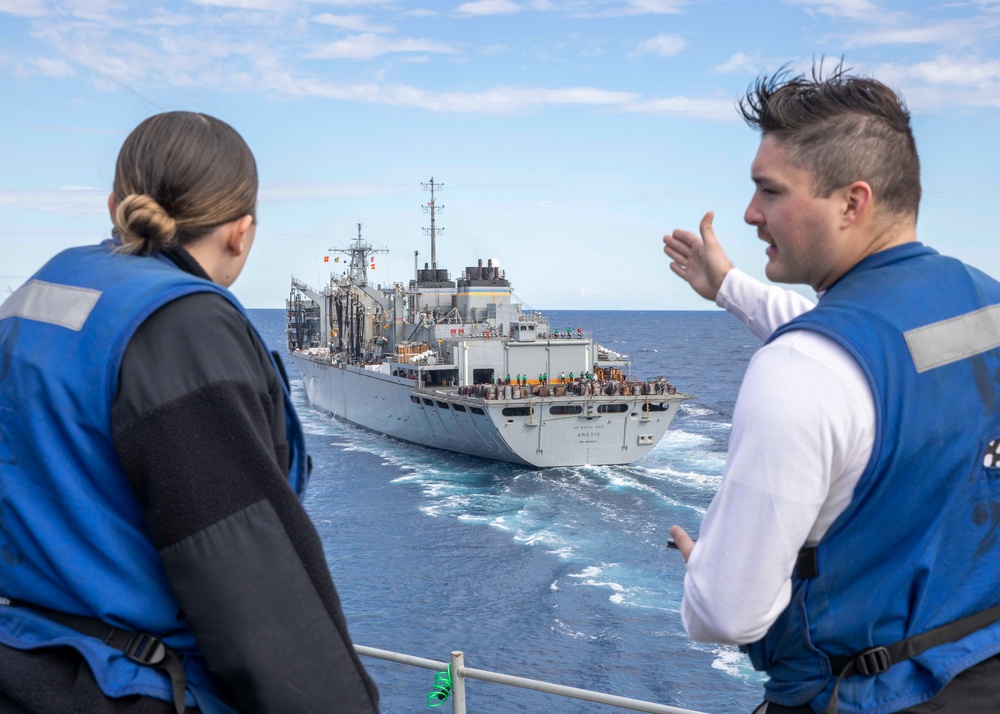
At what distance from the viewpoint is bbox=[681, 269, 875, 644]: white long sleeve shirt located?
166 cm

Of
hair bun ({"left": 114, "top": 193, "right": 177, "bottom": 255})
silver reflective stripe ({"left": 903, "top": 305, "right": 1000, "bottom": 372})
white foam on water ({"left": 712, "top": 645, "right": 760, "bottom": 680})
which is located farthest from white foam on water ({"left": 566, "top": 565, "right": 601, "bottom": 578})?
hair bun ({"left": 114, "top": 193, "right": 177, "bottom": 255})

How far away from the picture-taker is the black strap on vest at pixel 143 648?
1.68 metres

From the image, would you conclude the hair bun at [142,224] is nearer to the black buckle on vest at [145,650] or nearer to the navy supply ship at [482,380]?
the black buckle on vest at [145,650]

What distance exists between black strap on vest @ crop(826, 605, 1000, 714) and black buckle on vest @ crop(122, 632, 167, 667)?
128 cm

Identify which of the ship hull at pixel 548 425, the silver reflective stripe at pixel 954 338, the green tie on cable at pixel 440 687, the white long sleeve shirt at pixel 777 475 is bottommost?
the ship hull at pixel 548 425

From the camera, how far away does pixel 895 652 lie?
71.9 inches

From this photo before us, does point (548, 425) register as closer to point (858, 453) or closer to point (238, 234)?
point (238, 234)

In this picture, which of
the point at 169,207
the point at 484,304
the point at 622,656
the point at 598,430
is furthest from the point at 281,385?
the point at 484,304

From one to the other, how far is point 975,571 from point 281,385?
143cm

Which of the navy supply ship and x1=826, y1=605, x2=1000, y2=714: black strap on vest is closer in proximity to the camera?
x1=826, y1=605, x2=1000, y2=714: black strap on vest

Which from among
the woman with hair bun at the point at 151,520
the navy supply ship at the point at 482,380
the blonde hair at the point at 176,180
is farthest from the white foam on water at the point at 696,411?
the woman with hair bun at the point at 151,520

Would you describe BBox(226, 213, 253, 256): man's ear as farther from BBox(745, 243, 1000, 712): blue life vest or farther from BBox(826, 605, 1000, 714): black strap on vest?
BBox(826, 605, 1000, 714): black strap on vest

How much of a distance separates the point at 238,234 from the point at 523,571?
21.8 metres

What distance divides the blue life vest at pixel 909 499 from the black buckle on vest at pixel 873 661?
12 mm
